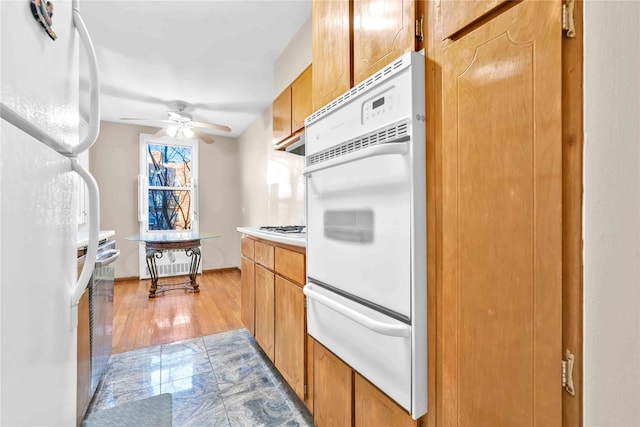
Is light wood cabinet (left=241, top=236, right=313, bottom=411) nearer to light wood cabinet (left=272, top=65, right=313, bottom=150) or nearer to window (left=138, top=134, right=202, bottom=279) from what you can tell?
light wood cabinet (left=272, top=65, right=313, bottom=150)

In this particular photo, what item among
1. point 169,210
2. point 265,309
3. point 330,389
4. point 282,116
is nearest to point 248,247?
point 265,309

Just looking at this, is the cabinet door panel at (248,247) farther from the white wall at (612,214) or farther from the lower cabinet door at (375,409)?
the white wall at (612,214)

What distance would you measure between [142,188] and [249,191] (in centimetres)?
170

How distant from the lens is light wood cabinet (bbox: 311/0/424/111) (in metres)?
0.88

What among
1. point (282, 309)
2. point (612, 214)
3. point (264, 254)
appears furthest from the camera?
point (264, 254)

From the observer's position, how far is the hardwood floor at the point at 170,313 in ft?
8.44

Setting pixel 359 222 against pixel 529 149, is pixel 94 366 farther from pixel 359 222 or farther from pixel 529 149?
pixel 529 149

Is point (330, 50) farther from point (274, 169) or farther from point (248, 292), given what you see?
point (274, 169)

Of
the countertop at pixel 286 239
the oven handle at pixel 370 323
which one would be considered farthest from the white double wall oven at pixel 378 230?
the countertop at pixel 286 239

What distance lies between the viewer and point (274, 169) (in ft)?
11.7

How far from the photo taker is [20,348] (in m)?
0.49

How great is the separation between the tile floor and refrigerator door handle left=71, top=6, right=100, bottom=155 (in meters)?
1.48

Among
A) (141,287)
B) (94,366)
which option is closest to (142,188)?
(141,287)

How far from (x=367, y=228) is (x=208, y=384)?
1632mm
